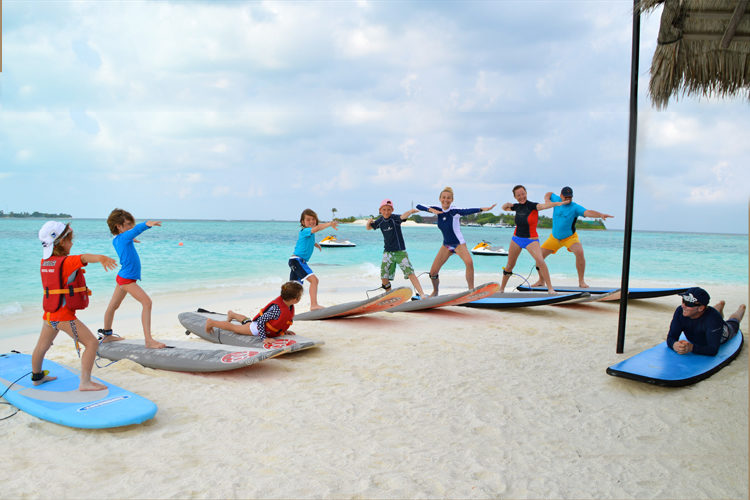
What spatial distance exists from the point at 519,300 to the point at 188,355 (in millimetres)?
5715

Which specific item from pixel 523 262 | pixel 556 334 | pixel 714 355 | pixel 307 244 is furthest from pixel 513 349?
pixel 523 262

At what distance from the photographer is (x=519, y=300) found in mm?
8430

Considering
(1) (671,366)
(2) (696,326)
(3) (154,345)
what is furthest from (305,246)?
(2) (696,326)

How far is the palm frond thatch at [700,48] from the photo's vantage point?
4.67 m

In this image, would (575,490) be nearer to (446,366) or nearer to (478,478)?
(478,478)

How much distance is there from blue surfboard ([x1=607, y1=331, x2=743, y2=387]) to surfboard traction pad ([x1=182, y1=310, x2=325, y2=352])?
10.7 feet

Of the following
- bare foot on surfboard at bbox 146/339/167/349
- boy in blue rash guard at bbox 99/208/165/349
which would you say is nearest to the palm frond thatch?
boy in blue rash guard at bbox 99/208/165/349

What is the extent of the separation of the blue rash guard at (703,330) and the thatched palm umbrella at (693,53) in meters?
0.57

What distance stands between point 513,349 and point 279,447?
351cm

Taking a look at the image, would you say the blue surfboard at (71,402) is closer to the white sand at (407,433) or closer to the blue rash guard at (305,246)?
the white sand at (407,433)

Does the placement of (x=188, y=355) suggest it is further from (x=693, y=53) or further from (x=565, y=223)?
(x=565, y=223)

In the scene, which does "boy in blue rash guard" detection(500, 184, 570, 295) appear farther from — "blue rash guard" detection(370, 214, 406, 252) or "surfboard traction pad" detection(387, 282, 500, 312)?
"blue rash guard" detection(370, 214, 406, 252)

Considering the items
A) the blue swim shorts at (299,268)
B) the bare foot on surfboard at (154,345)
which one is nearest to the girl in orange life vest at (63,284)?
the bare foot on surfboard at (154,345)

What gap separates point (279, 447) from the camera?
3.38 m
